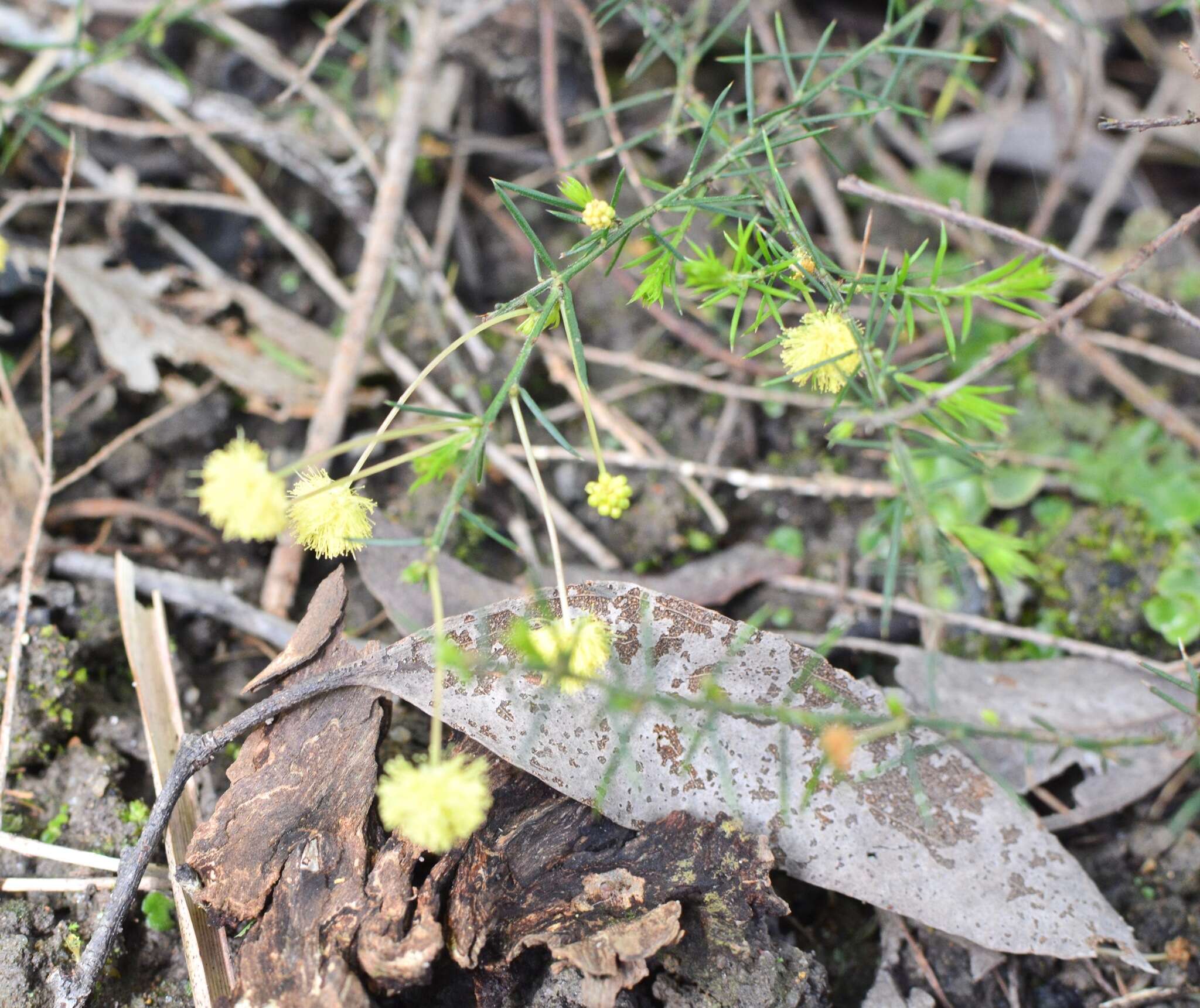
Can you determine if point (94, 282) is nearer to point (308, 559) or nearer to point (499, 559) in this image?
point (308, 559)

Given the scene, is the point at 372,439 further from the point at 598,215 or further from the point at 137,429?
the point at 137,429

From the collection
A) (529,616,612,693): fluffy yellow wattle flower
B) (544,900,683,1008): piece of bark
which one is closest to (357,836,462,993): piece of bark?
(544,900,683,1008): piece of bark

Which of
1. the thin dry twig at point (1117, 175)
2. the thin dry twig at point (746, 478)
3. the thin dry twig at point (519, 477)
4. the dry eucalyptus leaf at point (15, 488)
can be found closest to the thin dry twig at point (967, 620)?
the thin dry twig at point (746, 478)

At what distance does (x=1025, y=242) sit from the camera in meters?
2.12

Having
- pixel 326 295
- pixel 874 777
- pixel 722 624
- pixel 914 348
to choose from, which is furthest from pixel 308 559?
pixel 914 348

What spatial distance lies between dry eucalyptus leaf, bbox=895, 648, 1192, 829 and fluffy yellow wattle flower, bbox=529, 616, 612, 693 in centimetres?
117

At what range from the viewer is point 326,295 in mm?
3410

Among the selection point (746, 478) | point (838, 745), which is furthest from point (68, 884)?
point (746, 478)

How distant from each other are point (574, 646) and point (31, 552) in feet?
5.59

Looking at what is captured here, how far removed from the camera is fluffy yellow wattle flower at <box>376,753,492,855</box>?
1.47 meters

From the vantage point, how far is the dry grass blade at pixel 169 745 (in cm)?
200

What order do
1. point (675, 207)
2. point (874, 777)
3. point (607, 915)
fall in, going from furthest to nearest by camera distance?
point (874, 777) < point (675, 207) < point (607, 915)

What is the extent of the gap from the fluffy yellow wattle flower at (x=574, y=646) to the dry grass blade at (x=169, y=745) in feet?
3.40

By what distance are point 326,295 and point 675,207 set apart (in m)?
1.86
